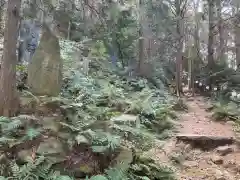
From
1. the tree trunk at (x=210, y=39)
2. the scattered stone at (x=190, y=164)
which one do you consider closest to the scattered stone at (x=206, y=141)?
the scattered stone at (x=190, y=164)

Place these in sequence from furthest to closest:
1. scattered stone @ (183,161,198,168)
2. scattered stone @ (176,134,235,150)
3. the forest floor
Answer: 1. scattered stone @ (176,134,235,150)
2. scattered stone @ (183,161,198,168)
3. the forest floor

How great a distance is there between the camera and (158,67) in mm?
16750

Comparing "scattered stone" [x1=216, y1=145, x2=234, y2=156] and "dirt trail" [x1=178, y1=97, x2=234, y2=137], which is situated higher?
"dirt trail" [x1=178, y1=97, x2=234, y2=137]

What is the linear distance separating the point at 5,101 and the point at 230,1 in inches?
535

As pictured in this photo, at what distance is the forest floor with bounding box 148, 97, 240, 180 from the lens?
5756mm

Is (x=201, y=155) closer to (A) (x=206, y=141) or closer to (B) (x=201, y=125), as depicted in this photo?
(A) (x=206, y=141)

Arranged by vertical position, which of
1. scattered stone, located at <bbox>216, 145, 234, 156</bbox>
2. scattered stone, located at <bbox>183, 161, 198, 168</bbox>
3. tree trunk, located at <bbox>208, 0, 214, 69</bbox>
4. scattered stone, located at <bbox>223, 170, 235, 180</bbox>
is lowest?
scattered stone, located at <bbox>223, 170, 235, 180</bbox>

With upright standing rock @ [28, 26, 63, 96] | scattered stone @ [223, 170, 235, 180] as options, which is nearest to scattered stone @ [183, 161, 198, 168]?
scattered stone @ [223, 170, 235, 180]

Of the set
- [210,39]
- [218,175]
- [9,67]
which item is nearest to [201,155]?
[218,175]

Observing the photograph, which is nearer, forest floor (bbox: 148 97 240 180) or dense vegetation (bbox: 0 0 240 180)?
dense vegetation (bbox: 0 0 240 180)

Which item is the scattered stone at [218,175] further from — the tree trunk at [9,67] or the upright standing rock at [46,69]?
the tree trunk at [9,67]

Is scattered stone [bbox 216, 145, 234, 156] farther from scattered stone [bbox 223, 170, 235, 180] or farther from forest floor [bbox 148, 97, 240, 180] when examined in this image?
scattered stone [bbox 223, 170, 235, 180]

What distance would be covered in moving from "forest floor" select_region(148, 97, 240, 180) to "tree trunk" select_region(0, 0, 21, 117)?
8.88 feet

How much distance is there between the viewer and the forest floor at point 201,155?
576cm
